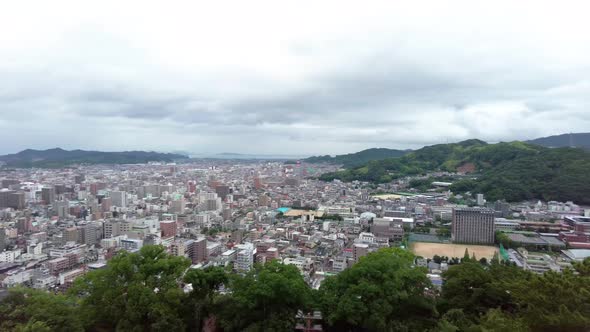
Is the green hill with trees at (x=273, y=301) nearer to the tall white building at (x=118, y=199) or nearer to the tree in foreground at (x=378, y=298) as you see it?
the tree in foreground at (x=378, y=298)

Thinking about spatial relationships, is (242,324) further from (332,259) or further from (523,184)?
(523,184)

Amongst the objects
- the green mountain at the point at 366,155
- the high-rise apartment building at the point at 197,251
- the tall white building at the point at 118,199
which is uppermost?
the green mountain at the point at 366,155

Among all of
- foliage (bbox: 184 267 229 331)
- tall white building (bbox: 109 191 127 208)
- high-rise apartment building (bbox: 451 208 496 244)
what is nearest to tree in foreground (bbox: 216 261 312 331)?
foliage (bbox: 184 267 229 331)

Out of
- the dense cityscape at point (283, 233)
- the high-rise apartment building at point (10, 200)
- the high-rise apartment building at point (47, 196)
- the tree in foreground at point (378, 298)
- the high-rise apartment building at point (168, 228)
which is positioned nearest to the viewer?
the tree in foreground at point (378, 298)

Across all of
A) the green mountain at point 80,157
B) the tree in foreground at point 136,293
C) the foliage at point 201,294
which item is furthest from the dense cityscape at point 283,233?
the green mountain at point 80,157

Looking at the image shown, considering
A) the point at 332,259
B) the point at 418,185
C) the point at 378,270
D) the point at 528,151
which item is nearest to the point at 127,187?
the point at 332,259

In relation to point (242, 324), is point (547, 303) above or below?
above
